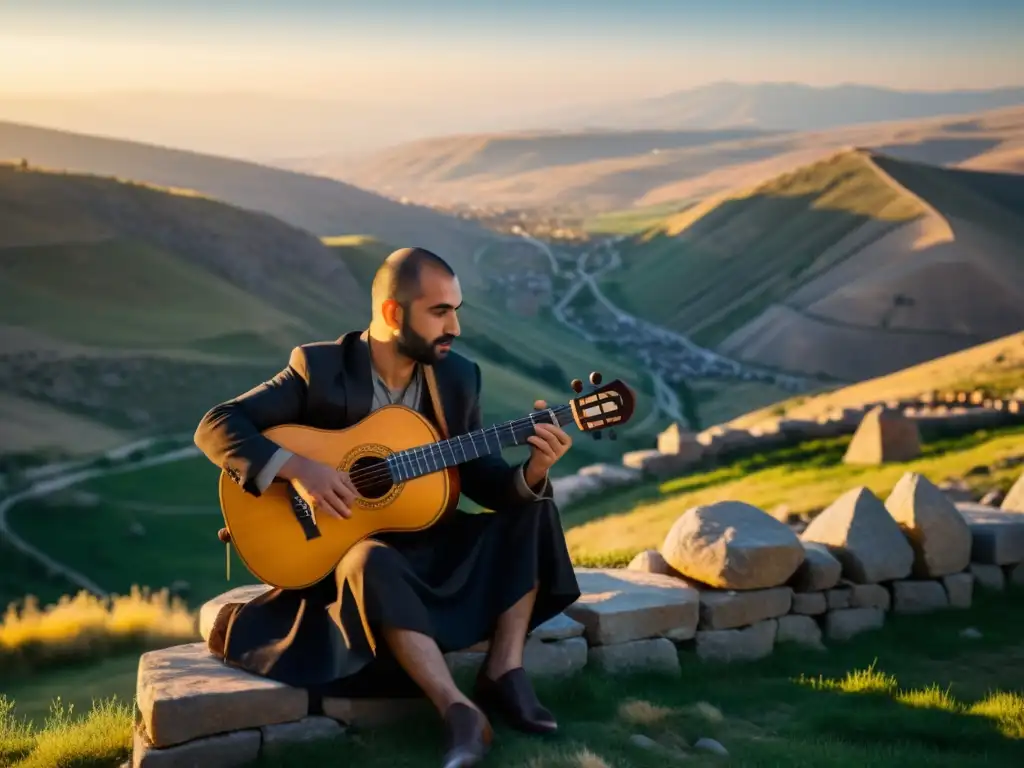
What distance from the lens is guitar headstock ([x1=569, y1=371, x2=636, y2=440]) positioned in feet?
15.5

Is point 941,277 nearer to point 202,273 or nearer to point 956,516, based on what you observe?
point 202,273

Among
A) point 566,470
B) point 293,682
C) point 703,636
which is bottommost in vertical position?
point 566,470

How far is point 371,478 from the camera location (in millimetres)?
4812

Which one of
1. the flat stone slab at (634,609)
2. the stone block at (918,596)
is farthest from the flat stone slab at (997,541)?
the flat stone slab at (634,609)

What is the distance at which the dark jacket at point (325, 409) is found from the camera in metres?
4.70

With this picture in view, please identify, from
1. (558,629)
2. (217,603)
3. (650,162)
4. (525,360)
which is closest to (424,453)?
(558,629)

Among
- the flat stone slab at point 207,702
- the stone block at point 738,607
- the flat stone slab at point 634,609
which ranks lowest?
the stone block at point 738,607

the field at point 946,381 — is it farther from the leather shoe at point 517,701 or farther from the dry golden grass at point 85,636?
the leather shoe at point 517,701

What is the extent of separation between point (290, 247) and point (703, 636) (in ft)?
161

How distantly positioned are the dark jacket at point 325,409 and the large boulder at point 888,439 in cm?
1083

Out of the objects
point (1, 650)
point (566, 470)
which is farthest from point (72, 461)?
point (1, 650)

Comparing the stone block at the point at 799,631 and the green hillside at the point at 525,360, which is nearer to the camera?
the stone block at the point at 799,631

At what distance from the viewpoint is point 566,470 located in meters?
29.9

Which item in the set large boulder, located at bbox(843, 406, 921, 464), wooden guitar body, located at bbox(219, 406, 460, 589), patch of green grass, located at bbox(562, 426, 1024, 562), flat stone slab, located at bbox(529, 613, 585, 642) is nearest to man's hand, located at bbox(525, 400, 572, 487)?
wooden guitar body, located at bbox(219, 406, 460, 589)
